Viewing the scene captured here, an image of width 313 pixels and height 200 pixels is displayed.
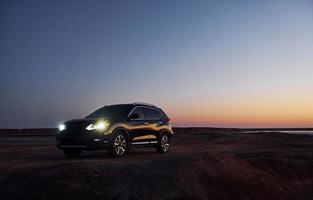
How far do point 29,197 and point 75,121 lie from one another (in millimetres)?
5405

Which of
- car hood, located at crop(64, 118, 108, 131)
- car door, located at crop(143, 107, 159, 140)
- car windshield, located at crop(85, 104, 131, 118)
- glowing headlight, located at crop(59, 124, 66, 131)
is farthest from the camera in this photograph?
car door, located at crop(143, 107, 159, 140)

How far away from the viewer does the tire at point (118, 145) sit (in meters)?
15.3

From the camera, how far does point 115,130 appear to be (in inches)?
604

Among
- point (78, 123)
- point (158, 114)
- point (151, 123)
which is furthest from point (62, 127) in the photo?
point (158, 114)

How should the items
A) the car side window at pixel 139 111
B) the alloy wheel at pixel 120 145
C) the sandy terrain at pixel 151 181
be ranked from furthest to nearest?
the car side window at pixel 139 111 → the alloy wheel at pixel 120 145 → the sandy terrain at pixel 151 181

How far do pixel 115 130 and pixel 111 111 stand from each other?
141cm

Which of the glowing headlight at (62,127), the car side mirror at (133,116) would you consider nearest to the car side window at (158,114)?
the car side mirror at (133,116)

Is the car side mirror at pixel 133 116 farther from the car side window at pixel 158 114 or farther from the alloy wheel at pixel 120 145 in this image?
the car side window at pixel 158 114

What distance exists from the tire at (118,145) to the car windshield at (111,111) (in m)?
0.77

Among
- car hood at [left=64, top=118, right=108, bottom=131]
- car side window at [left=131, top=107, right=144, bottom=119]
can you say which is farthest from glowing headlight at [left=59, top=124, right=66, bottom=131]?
car side window at [left=131, top=107, right=144, bottom=119]

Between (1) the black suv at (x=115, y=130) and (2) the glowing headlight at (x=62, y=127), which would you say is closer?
(1) the black suv at (x=115, y=130)

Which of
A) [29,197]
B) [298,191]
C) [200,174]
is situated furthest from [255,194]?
[29,197]

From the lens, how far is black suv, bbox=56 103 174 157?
15.1 metres

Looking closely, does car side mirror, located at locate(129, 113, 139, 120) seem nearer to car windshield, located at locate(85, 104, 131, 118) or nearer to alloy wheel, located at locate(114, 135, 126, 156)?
car windshield, located at locate(85, 104, 131, 118)
